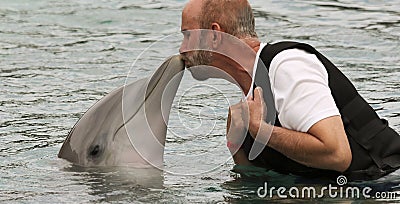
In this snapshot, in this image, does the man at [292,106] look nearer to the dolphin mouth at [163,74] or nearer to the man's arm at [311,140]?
the man's arm at [311,140]

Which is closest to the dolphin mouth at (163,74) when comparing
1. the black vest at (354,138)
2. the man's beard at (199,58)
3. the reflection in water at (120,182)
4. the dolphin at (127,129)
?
the dolphin at (127,129)

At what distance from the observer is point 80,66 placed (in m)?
11.6

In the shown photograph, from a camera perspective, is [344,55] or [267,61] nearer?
[267,61]

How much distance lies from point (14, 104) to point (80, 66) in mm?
1762

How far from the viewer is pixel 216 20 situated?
6285mm

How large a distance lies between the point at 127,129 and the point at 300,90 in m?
1.50

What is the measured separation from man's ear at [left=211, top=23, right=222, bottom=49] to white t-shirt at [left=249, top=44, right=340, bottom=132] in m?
0.35

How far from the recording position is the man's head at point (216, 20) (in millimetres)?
6281

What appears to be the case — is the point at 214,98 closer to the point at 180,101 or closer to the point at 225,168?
the point at 180,101

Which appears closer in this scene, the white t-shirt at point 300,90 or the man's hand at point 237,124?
the white t-shirt at point 300,90

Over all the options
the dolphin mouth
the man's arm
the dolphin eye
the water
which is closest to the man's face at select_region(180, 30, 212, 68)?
the dolphin mouth

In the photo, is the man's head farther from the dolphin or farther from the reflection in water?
the reflection in water

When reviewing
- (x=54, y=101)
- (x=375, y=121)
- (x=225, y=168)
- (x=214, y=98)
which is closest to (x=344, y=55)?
(x=214, y=98)

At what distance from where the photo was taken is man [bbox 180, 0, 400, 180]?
5977 millimetres
